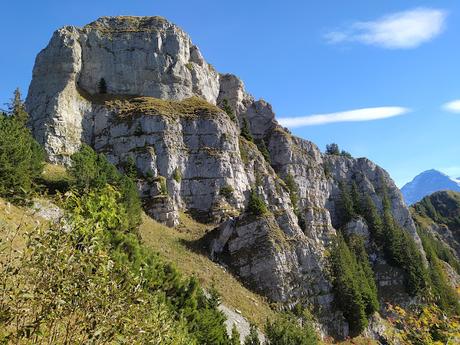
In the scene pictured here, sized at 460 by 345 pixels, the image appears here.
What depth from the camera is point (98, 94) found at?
81.8 meters

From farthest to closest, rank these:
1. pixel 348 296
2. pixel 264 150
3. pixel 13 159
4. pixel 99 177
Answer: pixel 264 150 < pixel 348 296 < pixel 99 177 < pixel 13 159

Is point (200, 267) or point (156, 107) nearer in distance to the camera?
point (200, 267)

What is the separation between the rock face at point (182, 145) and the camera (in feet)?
206

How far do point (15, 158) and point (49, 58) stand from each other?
4854cm

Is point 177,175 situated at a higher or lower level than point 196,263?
higher

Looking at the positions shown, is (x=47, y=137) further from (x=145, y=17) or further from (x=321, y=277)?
(x=321, y=277)

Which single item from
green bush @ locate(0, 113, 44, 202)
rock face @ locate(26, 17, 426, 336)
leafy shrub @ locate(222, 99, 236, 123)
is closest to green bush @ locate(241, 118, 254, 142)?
rock face @ locate(26, 17, 426, 336)

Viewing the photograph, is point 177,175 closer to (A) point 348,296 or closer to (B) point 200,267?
(B) point 200,267

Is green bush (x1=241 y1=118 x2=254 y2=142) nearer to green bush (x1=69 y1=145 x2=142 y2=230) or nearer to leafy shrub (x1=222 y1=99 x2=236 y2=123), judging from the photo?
leafy shrub (x1=222 y1=99 x2=236 y2=123)

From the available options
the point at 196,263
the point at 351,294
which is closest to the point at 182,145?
the point at 196,263

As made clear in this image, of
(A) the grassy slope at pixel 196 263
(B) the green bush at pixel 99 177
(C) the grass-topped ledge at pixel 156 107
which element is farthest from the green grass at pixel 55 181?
(C) the grass-topped ledge at pixel 156 107

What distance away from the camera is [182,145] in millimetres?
76312

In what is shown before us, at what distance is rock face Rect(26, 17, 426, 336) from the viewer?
62750 millimetres

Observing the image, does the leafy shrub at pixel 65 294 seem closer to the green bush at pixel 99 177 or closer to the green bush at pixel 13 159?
the green bush at pixel 13 159
